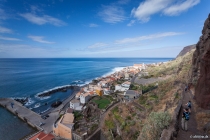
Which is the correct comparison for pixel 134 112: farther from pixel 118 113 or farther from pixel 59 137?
pixel 59 137

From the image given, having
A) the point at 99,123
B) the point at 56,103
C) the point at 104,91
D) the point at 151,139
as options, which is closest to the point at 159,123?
the point at 151,139

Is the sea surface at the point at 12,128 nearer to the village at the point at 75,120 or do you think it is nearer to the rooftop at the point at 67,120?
the village at the point at 75,120

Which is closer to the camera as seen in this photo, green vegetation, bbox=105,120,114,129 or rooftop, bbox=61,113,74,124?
green vegetation, bbox=105,120,114,129

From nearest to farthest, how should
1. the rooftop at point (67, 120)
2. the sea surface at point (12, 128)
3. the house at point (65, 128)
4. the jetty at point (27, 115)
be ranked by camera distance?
the house at point (65, 128)
the rooftop at point (67, 120)
the sea surface at point (12, 128)
the jetty at point (27, 115)

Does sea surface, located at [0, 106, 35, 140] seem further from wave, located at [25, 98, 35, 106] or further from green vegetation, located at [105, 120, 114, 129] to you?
green vegetation, located at [105, 120, 114, 129]

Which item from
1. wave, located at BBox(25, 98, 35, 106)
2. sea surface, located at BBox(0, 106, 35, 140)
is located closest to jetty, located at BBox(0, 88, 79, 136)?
sea surface, located at BBox(0, 106, 35, 140)

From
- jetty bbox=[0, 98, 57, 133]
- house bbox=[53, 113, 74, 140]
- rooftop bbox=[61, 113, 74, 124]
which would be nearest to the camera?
house bbox=[53, 113, 74, 140]

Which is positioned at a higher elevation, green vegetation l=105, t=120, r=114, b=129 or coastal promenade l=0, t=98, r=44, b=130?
green vegetation l=105, t=120, r=114, b=129

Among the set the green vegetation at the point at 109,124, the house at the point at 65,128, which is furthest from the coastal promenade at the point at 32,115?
the green vegetation at the point at 109,124

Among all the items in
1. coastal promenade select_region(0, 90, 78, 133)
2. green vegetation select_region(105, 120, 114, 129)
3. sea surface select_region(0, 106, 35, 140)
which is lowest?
sea surface select_region(0, 106, 35, 140)
